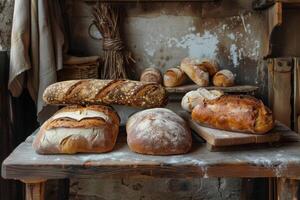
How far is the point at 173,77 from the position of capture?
197 cm

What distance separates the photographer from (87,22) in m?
2.11

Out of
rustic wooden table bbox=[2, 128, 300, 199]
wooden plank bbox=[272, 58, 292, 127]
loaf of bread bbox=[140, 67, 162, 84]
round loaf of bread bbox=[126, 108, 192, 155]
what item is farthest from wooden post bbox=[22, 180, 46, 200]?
wooden plank bbox=[272, 58, 292, 127]

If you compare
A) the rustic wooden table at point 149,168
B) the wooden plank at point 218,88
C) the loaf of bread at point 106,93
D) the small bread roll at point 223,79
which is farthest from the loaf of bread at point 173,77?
the rustic wooden table at point 149,168

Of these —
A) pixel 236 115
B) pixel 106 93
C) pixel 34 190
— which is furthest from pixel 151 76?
pixel 34 190

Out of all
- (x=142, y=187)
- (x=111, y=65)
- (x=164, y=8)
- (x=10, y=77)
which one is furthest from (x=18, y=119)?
(x=164, y=8)

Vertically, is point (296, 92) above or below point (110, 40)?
below

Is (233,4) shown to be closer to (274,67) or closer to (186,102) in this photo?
(274,67)

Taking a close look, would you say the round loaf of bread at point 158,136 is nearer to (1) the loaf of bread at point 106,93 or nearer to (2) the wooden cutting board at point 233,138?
(2) the wooden cutting board at point 233,138

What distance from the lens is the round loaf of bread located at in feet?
4.37

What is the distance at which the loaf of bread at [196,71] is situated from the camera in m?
1.95

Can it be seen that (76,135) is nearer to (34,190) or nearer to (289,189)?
(34,190)

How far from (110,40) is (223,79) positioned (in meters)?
0.60

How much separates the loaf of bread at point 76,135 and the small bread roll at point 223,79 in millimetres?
744

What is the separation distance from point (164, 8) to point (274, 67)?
647mm
